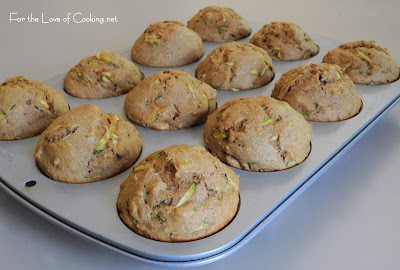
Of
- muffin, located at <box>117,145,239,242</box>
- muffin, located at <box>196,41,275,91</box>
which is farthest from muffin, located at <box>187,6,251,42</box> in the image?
muffin, located at <box>117,145,239,242</box>

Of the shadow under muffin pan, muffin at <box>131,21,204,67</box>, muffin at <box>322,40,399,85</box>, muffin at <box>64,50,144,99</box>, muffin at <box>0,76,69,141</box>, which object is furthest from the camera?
muffin at <box>131,21,204,67</box>

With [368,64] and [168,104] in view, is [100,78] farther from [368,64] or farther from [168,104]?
[368,64]

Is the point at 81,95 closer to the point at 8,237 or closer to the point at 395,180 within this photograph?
the point at 8,237

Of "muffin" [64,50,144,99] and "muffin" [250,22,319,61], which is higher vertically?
"muffin" [250,22,319,61]

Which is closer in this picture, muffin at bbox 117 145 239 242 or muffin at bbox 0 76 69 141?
muffin at bbox 117 145 239 242

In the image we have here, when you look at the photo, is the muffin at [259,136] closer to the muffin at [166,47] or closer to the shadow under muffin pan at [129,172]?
the shadow under muffin pan at [129,172]

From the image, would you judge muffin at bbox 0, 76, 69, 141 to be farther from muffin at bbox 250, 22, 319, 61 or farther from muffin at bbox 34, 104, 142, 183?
muffin at bbox 250, 22, 319, 61

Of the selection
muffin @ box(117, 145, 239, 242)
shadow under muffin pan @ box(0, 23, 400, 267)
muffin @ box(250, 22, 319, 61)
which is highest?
muffin @ box(250, 22, 319, 61)
